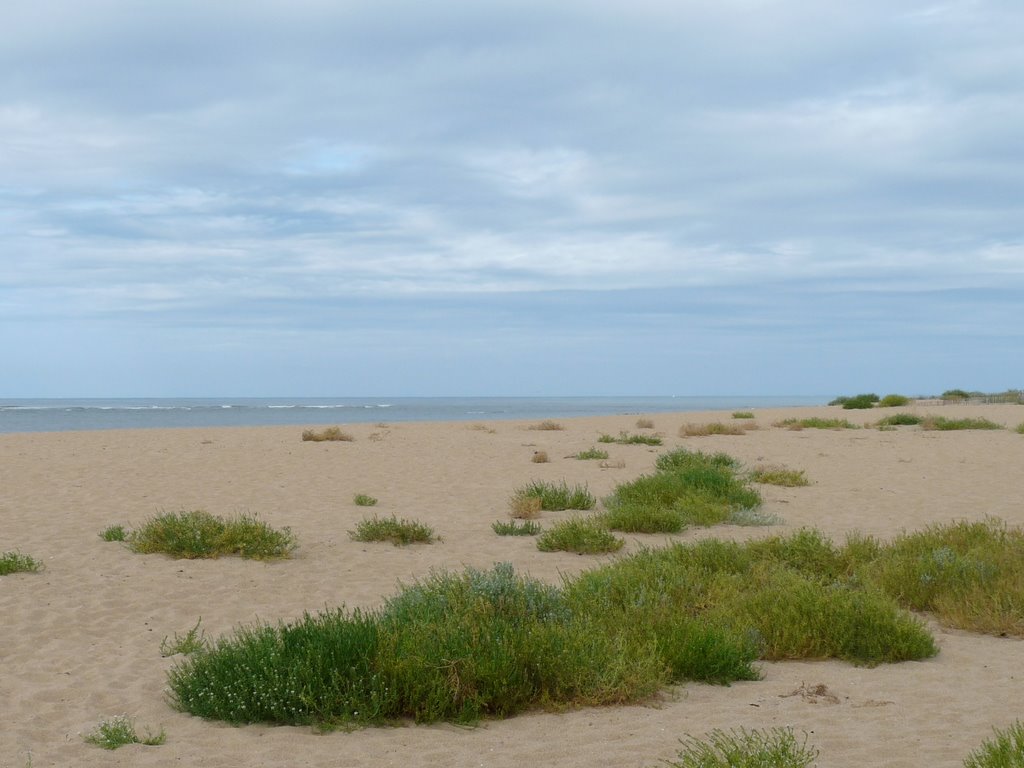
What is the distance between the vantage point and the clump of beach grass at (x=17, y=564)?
28.9ft

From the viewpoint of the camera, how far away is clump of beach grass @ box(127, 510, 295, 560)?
382 inches

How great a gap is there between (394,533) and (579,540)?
2.15m

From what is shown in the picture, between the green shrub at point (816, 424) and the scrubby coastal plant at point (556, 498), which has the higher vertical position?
the green shrub at point (816, 424)

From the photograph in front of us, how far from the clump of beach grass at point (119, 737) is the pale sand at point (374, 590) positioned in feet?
0.23

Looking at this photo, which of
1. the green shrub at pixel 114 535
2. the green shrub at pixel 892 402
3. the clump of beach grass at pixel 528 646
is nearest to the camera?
the clump of beach grass at pixel 528 646

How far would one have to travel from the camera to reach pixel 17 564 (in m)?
8.86

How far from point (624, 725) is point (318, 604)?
3780mm

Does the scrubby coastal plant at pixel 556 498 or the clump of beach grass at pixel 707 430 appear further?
the clump of beach grass at pixel 707 430

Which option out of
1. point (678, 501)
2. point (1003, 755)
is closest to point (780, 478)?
point (678, 501)

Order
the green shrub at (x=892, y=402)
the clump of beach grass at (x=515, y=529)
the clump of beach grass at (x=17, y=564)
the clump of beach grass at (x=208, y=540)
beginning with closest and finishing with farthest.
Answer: the clump of beach grass at (x=17, y=564)
the clump of beach grass at (x=208, y=540)
the clump of beach grass at (x=515, y=529)
the green shrub at (x=892, y=402)

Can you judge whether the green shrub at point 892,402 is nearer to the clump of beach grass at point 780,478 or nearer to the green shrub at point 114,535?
the clump of beach grass at point 780,478

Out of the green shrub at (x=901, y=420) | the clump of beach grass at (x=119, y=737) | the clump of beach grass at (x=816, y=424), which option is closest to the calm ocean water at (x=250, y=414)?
the clump of beach grass at (x=816, y=424)

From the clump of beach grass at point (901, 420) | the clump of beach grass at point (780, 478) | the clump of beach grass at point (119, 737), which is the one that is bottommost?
the clump of beach grass at point (119, 737)

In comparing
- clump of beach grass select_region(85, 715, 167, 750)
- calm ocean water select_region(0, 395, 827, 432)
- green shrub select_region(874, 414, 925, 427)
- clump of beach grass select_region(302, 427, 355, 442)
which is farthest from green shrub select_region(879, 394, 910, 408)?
clump of beach grass select_region(85, 715, 167, 750)
